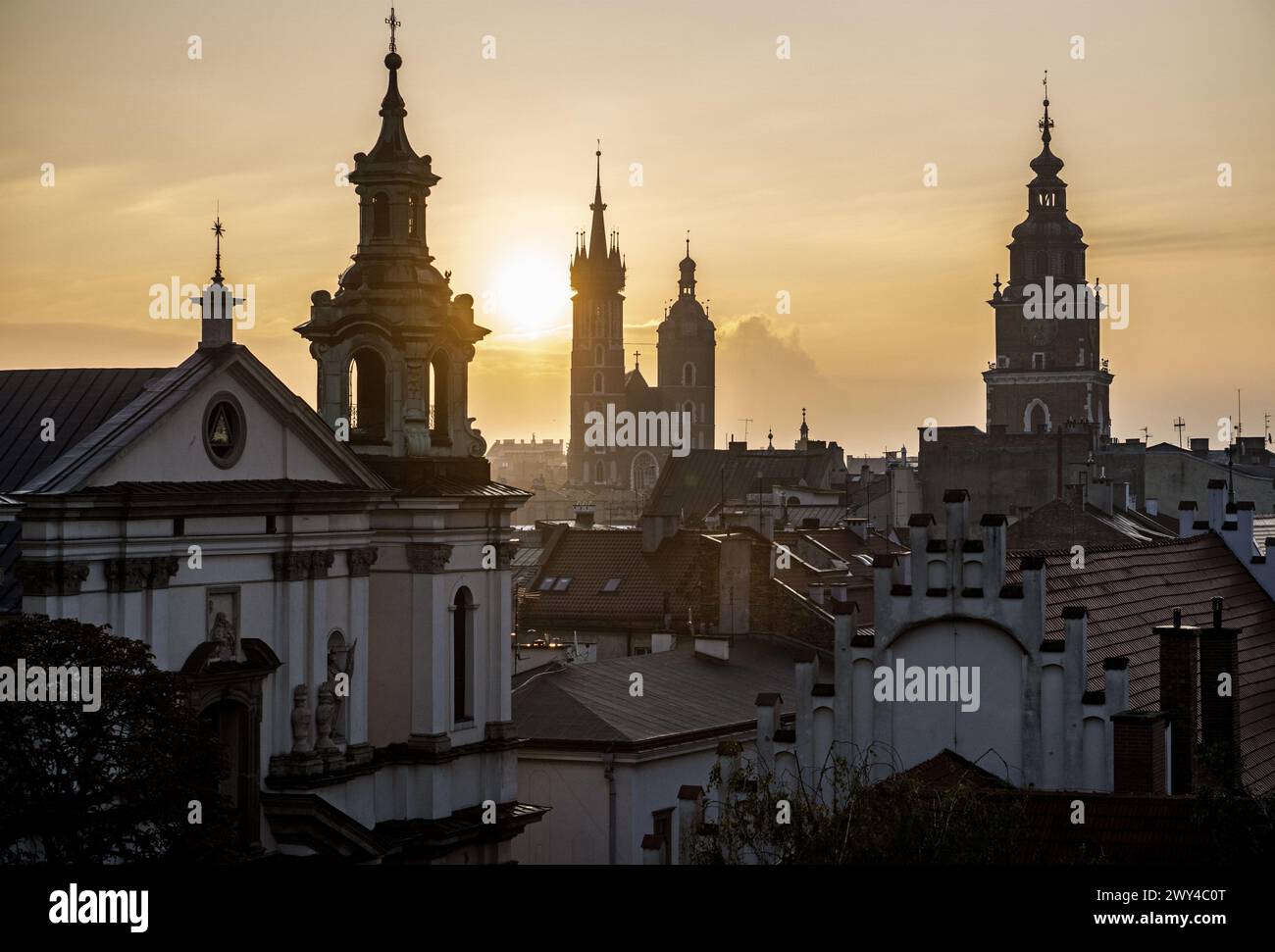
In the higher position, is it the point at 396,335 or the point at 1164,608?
the point at 396,335

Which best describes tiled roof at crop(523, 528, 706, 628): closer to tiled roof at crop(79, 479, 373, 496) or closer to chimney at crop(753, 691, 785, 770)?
tiled roof at crop(79, 479, 373, 496)

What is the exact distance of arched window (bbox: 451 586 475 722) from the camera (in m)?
38.9

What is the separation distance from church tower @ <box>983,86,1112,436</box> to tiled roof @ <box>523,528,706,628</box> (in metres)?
85.8

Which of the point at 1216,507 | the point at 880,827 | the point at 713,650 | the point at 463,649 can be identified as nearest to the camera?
the point at 880,827

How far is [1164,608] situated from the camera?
37.0 meters

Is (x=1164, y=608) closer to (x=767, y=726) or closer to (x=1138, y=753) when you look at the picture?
(x=1138, y=753)

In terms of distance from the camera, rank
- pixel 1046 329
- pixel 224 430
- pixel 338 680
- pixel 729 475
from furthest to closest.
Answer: pixel 1046 329, pixel 729 475, pixel 338 680, pixel 224 430

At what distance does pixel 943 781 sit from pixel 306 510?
12905mm

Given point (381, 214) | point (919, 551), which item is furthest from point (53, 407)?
point (919, 551)

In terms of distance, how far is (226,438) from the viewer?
107 ft

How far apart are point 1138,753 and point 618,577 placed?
35578 millimetres
